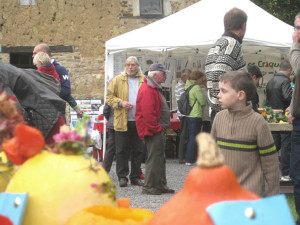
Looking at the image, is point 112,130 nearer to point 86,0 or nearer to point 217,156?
point 217,156

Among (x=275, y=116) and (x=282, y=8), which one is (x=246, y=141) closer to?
(x=275, y=116)

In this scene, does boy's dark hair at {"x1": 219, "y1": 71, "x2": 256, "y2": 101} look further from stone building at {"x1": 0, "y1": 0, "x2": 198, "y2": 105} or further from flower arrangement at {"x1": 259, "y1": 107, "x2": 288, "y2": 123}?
stone building at {"x1": 0, "y1": 0, "x2": 198, "y2": 105}

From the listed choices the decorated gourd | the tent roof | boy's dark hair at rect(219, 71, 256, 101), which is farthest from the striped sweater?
the tent roof

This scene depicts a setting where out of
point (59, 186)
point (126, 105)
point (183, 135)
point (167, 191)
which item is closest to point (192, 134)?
point (183, 135)

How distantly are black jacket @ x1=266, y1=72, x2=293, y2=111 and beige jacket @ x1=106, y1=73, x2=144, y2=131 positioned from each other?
6.56 ft

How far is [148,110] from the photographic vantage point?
6.54 meters

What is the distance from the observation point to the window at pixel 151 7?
15.3 m

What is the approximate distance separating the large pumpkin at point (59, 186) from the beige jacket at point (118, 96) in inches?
216

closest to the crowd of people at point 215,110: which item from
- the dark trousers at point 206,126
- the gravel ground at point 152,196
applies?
the gravel ground at point 152,196

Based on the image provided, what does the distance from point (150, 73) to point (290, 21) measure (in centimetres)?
1107

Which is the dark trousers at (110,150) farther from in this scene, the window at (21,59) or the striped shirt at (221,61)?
the window at (21,59)

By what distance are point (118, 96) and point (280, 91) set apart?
2376 mm

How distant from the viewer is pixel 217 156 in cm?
156

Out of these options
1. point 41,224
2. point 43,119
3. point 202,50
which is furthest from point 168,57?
point 41,224
